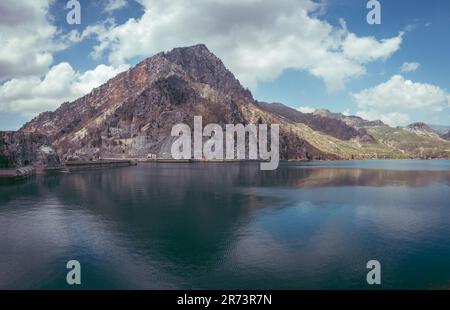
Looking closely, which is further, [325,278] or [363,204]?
[363,204]

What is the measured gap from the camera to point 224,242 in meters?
62.8

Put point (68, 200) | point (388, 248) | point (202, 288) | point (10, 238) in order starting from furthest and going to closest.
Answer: point (68, 200), point (10, 238), point (388, 248), point (202, 288)

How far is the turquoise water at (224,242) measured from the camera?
46094 mm

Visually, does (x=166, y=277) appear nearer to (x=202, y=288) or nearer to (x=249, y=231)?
(x=202, y=288)

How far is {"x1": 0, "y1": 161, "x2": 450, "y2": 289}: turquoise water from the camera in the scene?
4609cm

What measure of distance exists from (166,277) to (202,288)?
549 centimetres

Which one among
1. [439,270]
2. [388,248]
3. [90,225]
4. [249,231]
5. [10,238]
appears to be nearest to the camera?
[439,270]

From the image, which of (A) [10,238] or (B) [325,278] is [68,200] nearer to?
(A) [10,238]
